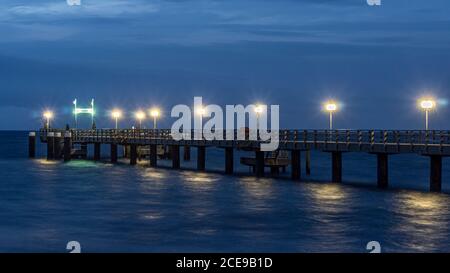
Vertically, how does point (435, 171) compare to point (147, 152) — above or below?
above

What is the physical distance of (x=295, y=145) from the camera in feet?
186

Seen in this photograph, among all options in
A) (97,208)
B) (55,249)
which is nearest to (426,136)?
(97,208)

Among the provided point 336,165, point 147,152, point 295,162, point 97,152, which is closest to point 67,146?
point 97,152

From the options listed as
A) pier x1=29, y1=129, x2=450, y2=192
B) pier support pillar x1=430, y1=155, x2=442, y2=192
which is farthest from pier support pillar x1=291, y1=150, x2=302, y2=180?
pier support pillar x1=430, y1=155, x2=442, y2=192

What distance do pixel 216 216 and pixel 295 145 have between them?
18.3 meters

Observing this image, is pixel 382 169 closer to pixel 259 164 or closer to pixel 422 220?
pixel 259 164

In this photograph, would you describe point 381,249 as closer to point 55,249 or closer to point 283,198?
point 55,249

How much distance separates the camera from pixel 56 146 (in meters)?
89.4

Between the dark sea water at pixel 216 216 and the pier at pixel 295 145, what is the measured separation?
5.96 feet

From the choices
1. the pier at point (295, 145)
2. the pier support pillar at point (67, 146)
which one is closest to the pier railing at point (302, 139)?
the pier at point (295, 145)

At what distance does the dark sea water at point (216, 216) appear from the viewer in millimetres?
30969

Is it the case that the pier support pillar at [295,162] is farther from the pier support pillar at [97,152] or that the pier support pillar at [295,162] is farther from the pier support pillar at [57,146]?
the pier support pillar at [57,146]

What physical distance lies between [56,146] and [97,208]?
47.9 meters

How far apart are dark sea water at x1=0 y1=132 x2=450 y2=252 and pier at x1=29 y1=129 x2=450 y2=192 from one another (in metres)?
1.82
